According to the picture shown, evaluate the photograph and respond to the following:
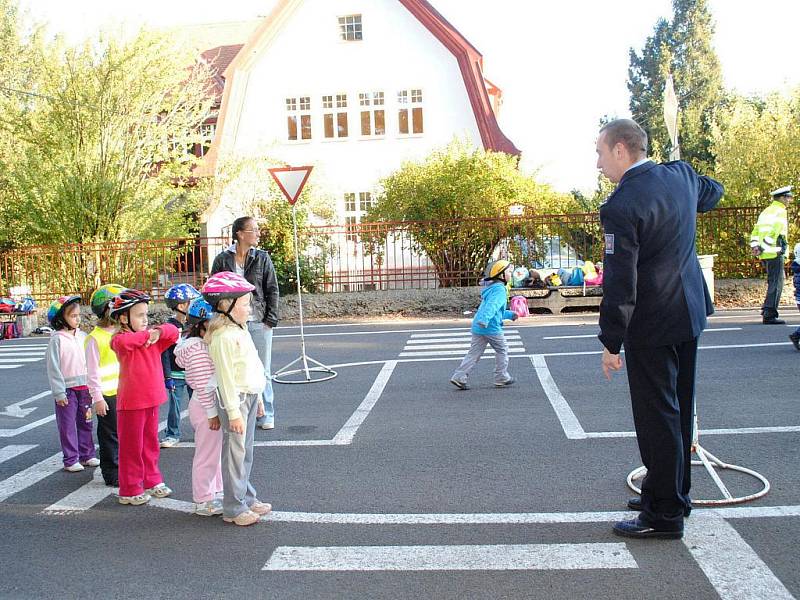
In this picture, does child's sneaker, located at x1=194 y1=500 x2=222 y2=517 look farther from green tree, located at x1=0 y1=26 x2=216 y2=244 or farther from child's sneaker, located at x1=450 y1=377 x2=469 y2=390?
green tree, located at x1=0 y1=26 x2=216 y2=244

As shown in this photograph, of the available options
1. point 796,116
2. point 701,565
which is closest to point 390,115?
point 796,116

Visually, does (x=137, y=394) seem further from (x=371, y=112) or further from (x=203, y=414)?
(x=371, y=112)

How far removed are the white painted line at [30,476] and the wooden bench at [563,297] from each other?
10.7m

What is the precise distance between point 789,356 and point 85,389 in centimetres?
805

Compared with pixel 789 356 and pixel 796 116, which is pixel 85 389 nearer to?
pixel 789 356

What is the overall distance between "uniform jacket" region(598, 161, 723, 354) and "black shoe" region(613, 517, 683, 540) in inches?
38.2

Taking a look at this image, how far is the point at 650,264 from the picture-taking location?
14.1 feet

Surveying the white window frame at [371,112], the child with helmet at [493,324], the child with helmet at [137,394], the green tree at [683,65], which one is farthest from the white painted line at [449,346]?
the green tree at [683,65]

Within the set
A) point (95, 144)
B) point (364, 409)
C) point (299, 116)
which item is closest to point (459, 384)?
point (364, 409)

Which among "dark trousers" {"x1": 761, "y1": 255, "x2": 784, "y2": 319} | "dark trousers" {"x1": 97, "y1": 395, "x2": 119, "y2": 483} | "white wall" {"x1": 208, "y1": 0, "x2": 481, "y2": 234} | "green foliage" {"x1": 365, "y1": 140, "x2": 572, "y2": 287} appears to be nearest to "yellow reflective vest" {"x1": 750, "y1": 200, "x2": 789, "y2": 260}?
"dark trousers" {"x1": 761, "y1": 255, "x2": 784, "y2": 319}

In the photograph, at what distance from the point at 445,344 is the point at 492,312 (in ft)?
12.8

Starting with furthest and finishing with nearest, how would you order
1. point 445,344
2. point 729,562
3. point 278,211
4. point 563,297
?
point 278,211, point 563,297, point 445,344, point 729,562

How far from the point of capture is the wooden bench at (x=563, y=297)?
16.0 metres

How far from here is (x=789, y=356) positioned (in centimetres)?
980
